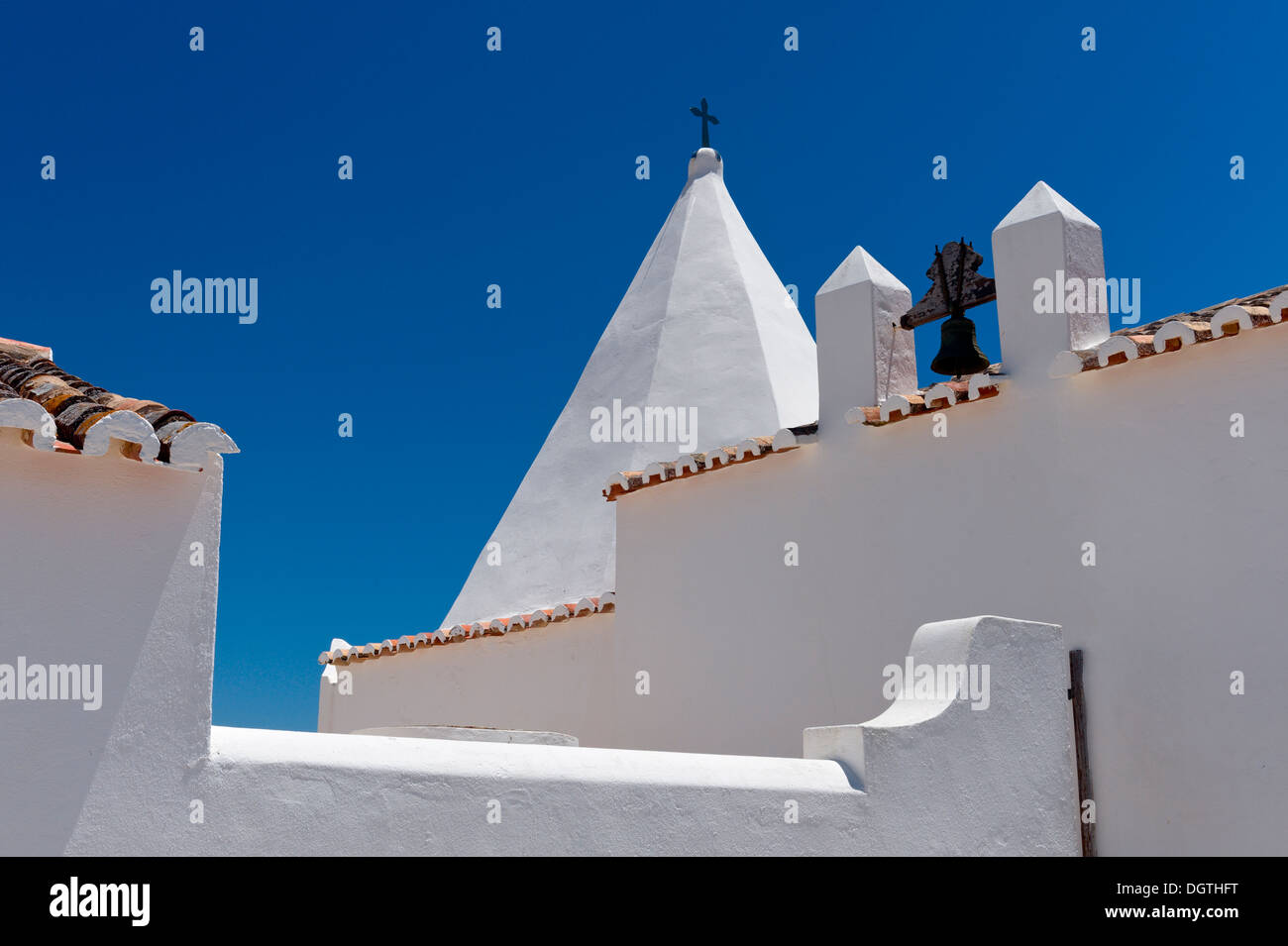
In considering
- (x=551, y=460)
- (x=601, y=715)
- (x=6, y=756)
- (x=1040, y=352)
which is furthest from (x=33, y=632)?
(x=551, y=460)

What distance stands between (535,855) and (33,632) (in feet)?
6.39

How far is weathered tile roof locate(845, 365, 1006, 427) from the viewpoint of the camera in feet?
23.3

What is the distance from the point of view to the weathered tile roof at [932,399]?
7105mm

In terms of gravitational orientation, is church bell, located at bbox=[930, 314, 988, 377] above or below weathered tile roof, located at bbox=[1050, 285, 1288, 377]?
above

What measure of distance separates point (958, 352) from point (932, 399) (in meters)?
0.61

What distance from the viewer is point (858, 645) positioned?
7543 mm

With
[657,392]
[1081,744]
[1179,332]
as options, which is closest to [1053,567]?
[1081,744]

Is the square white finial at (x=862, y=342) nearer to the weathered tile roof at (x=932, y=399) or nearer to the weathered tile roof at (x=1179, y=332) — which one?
the weathered tile roof at (x=932, y=399)

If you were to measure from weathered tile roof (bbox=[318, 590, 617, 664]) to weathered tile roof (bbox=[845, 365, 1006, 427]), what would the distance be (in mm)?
2731

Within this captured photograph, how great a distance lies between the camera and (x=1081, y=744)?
6500 millimetres

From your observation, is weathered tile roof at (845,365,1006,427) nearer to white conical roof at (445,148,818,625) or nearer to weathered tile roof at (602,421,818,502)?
weathered tile roof at (602,421,818,502)

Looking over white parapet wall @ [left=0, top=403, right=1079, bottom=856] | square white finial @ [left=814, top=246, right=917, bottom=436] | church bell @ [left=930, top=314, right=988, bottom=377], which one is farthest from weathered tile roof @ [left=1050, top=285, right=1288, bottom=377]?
white parapet wall @ [left=0, top=403, right=1079, bottom=856]

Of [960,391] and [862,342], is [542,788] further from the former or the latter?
[862,342]
